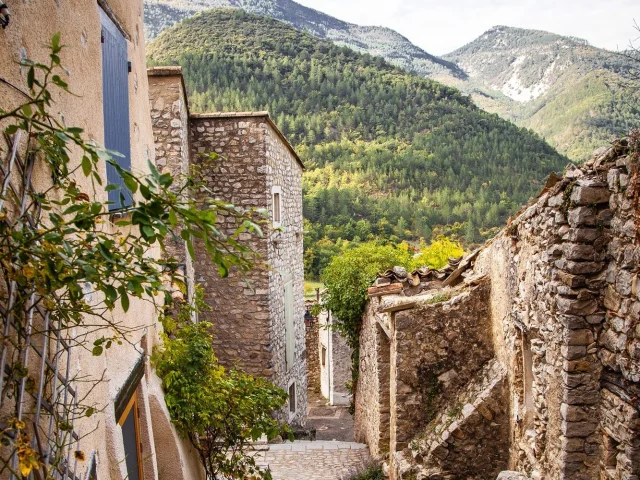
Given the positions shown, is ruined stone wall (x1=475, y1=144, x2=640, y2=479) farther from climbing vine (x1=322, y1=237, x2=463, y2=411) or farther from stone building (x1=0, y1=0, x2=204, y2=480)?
climbing vine (x1=322, y1=237, x2=463, y2=411)

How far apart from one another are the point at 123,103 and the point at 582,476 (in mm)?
4320

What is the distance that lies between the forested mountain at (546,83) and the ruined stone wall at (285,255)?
6612 mm

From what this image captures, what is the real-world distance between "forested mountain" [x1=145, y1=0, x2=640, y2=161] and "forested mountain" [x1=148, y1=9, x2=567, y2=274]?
509cm

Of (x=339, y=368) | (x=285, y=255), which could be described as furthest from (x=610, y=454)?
(x=339, y=368)

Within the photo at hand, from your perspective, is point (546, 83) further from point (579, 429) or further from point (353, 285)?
point (579, 429)

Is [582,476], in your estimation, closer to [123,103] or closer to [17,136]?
[17,136]

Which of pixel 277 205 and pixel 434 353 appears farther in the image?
pixel 277 205

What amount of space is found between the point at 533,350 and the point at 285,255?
25.7 feet

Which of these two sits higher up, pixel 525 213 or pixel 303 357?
pixel 525 213

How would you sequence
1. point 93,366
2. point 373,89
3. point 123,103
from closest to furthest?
point 93,366 < point 123,103 < point 373,89

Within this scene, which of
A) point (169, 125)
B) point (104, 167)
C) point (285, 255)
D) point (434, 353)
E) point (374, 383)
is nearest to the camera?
point (104, 167)

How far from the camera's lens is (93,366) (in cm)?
346

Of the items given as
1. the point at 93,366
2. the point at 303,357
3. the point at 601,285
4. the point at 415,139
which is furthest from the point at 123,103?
the point at 415,139

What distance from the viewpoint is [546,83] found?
72.9 metres
